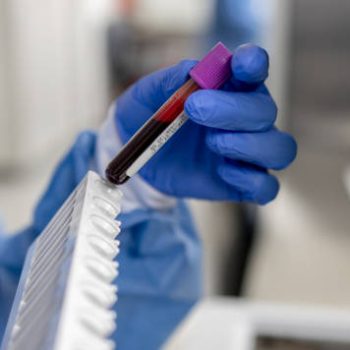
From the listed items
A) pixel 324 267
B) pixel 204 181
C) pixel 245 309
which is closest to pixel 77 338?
pixel 204 181

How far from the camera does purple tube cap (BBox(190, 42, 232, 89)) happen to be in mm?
568

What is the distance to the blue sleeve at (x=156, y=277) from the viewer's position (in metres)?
0.91

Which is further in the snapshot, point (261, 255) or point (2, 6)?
point (2, 6)

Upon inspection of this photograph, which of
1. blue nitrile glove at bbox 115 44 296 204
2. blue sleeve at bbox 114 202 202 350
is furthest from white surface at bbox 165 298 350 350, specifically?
blue nitrile glove at bbox 115 44 296 204

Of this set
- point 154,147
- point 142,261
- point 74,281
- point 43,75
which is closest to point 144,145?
point 154,147

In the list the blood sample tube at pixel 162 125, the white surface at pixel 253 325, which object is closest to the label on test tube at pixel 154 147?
the blood sample tube at pixel 162 125

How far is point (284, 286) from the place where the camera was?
1.18 metres

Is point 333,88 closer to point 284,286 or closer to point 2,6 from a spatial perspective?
point 284,286

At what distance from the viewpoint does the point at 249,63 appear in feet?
1.92

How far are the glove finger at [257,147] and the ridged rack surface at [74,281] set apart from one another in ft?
0.62

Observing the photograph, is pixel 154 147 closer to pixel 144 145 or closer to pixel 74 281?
pixel 144 145

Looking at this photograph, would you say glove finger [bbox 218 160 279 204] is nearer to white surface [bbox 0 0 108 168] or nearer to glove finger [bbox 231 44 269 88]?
glove finger [bbox 231 44 269 88]

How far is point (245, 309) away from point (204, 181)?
0.35m

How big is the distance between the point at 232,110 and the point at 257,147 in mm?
70
